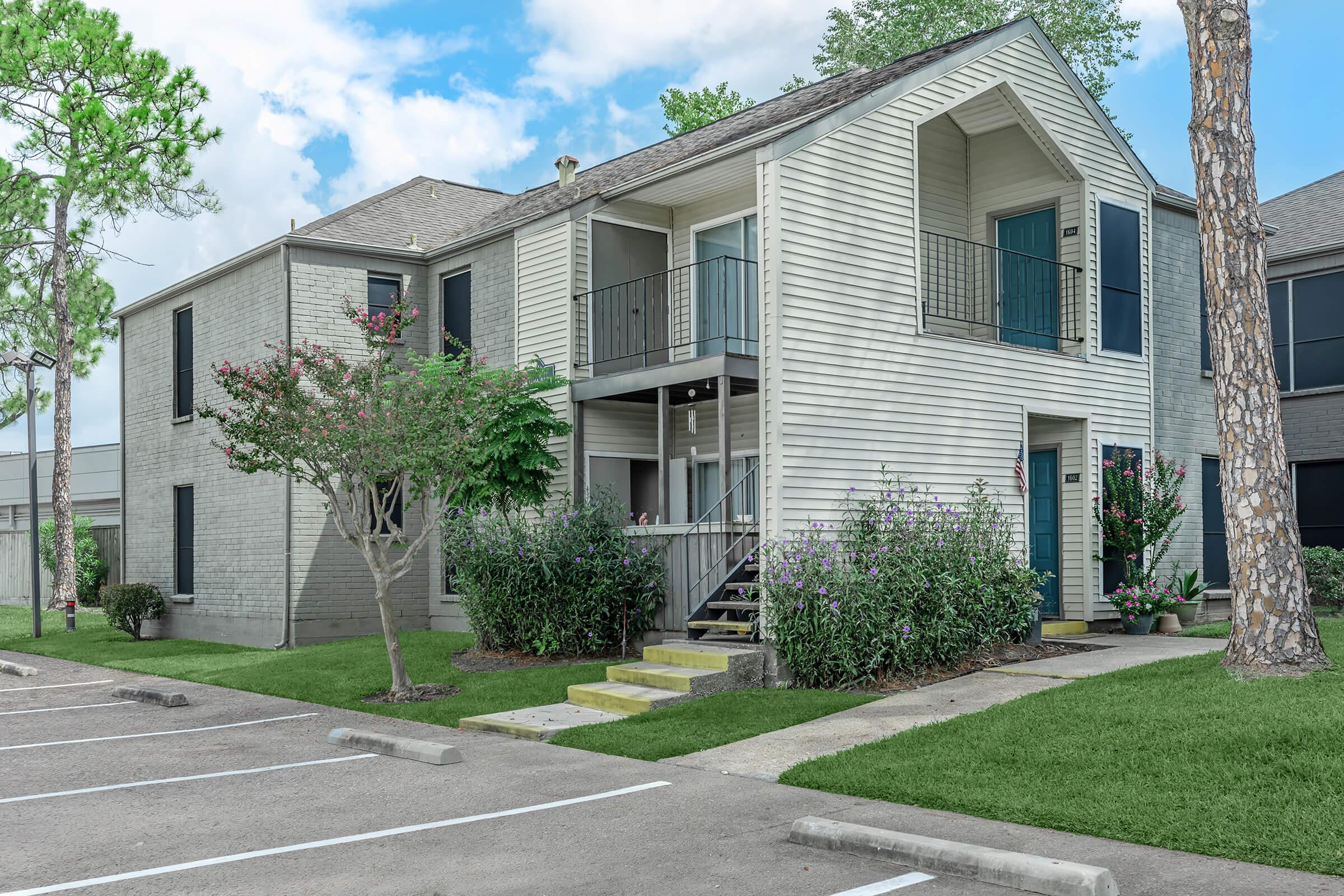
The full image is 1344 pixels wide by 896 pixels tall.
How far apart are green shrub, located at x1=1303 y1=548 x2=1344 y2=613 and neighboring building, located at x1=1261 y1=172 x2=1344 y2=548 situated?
1.28 meters

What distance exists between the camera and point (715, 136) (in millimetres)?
16438

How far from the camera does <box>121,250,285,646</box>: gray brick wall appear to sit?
57.4ft

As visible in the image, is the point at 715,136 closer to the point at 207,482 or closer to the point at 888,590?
the point at 888,590

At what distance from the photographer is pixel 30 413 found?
2050 cm

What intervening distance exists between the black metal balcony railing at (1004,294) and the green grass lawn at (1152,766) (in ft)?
21.7

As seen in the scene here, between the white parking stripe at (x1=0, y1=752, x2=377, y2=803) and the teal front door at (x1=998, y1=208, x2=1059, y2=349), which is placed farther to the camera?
the teal front door at (x1=998, y1=208, x2=1059, y2=349)

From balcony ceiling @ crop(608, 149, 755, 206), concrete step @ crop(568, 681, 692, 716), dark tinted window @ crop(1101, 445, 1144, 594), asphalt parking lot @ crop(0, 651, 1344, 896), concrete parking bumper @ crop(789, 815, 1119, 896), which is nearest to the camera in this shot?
concrete parking bumper @ crop(789, 815, 1119, 896)

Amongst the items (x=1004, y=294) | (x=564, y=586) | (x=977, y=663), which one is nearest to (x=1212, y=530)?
(x=1004, y=294)

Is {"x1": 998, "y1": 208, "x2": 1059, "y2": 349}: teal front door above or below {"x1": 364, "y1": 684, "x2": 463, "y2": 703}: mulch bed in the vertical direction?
above

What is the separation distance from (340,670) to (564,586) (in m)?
2.78

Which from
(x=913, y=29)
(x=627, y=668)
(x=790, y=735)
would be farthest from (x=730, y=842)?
(x=913, y=29)

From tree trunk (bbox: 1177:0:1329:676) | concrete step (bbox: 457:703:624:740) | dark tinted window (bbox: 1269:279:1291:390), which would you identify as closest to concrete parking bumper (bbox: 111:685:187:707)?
concrete step (bbox: 457:703:624:740)

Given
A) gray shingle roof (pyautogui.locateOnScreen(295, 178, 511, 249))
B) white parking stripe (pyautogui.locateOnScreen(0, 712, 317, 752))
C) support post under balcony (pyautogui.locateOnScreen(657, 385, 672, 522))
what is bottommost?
white parking stripe (pyautogui.locateOnScreen(0, 712, 317, 752))

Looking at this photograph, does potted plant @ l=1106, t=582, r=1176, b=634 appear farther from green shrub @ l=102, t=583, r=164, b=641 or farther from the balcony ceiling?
green shrub @ l=102, t=583, r=164, b=641
